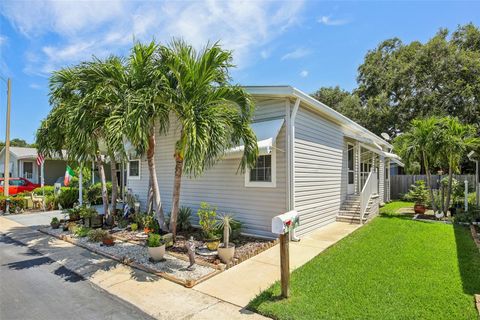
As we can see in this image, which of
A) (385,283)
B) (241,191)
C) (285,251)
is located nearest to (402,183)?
(241,191)

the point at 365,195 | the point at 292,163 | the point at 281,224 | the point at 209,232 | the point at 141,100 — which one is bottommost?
the point at 209,232

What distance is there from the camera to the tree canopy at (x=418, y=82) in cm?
2284

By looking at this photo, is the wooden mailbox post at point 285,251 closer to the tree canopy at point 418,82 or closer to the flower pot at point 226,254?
the flower pot at point 226,254

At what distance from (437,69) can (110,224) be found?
93.9 ft

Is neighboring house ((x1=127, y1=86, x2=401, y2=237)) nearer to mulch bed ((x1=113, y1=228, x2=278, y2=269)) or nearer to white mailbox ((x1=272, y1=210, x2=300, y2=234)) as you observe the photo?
mulch bed ((x1=113, y1=228, x2=278, y2=269))

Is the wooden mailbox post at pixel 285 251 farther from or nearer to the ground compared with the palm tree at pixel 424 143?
nearer to the ground

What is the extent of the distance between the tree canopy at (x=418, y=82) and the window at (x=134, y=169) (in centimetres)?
2436

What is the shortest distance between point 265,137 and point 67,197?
13.5m

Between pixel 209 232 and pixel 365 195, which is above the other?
pixel 365 195

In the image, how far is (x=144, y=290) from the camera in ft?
16.1

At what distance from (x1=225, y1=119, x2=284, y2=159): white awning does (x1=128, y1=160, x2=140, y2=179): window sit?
6747mm

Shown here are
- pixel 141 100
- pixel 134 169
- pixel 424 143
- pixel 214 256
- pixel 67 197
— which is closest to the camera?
pixel 141 100

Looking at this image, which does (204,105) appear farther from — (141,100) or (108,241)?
(108,241)

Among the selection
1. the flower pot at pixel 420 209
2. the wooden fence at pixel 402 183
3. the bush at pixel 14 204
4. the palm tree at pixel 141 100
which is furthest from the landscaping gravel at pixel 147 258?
the wooden fence at pixel 402 183
